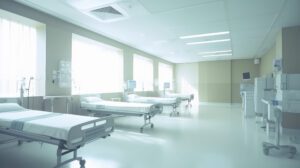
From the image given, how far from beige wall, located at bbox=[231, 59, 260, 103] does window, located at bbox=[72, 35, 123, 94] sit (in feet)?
23.4

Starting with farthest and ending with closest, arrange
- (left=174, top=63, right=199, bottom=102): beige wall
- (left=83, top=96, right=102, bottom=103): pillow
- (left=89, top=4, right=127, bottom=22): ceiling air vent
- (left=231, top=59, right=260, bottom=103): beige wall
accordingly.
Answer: (left=174, top=63, right=199, bottom=102): beige wall → (left=231, top=59, right=260, bottom=103): beige wall → (left=83, top=96, right=102, bottom=103): pillow → (left=89, top=4, right=127, bottom=22): ceiling air vent

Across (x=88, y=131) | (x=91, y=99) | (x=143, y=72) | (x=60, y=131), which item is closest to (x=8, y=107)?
(x=60, y=131)

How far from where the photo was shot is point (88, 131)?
2.37 m

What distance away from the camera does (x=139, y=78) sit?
811 centimetres

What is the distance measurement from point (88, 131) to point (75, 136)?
23 centimetres

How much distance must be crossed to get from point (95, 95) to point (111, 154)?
2.80 metres

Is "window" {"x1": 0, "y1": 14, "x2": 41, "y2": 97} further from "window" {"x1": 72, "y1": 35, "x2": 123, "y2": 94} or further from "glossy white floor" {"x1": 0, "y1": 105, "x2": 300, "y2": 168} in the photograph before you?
"glossy white floor" {"x1": 0, "y1": 105, "x2": 300, "y2": 168}

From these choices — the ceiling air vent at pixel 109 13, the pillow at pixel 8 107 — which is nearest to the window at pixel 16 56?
the pillow at pixel 8 107

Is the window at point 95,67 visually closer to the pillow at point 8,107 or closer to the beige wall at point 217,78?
the pillow at point 8,107

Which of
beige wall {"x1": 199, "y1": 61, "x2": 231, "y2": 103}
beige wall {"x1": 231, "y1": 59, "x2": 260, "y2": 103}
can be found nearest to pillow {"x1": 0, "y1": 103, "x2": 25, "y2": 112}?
beige wall {"x1": 199, "y1": 61, "x2": 231, "y2": 103}

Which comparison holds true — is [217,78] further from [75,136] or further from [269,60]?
[75,136]

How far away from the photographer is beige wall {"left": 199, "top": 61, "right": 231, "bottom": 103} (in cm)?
1046

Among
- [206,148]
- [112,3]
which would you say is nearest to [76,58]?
[112,3]

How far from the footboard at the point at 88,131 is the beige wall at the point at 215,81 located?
9204 mm
